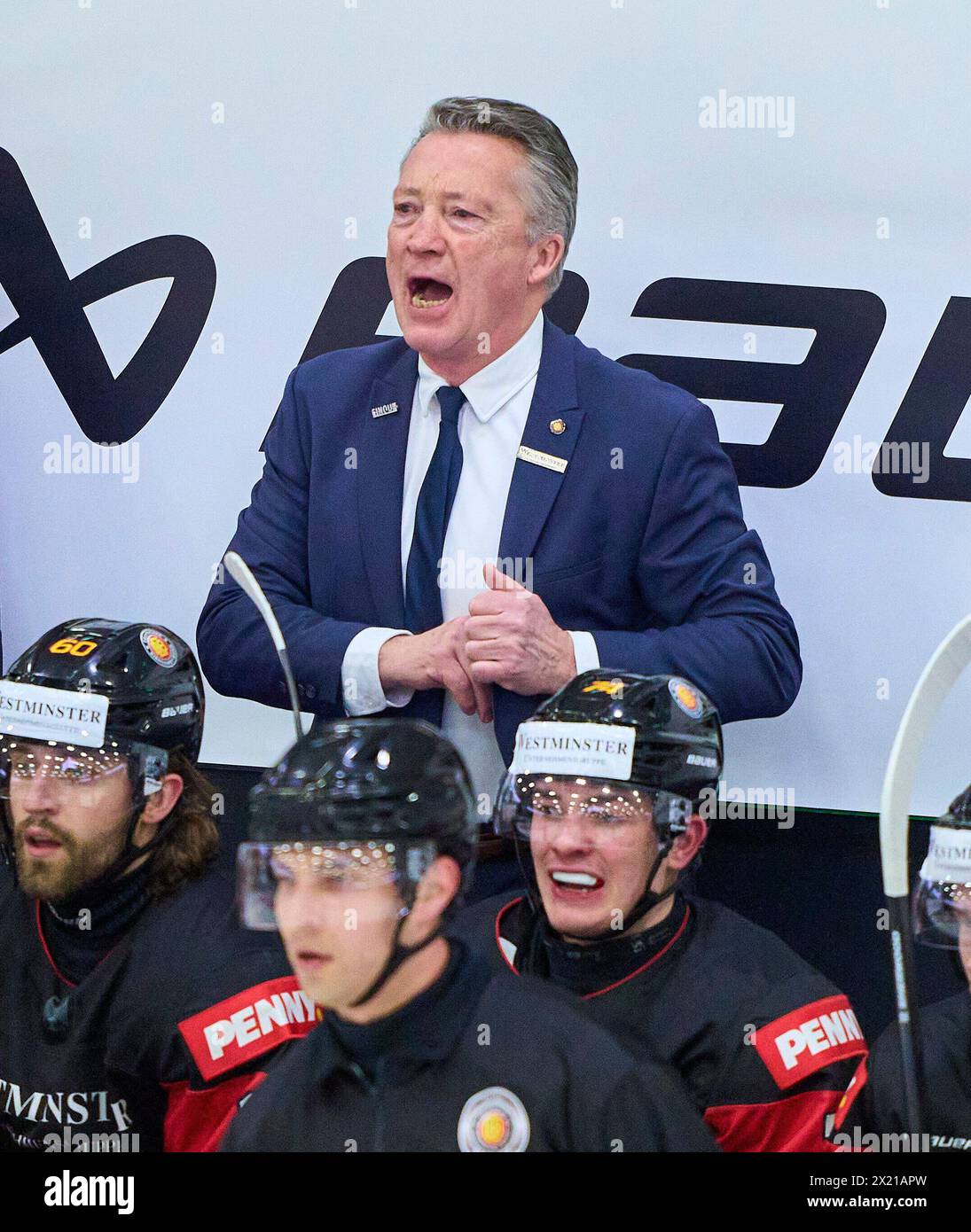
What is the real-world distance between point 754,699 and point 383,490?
2.56 ft

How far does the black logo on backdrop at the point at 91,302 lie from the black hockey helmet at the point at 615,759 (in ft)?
5.80

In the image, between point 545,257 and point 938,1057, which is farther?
point 545,257

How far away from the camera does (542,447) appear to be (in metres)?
3.24

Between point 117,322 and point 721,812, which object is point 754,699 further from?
point 117,322

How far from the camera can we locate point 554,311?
3996mm

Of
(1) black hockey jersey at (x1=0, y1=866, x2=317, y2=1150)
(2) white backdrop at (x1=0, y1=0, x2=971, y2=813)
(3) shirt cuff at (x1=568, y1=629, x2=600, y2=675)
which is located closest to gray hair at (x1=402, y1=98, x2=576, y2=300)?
(2) white backdrop at (x1=0, y1=0, x2=971, y2=813)

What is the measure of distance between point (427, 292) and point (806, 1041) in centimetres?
149

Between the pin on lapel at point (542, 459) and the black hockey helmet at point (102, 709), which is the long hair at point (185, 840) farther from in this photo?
the pin on lapel at point (542, 459)

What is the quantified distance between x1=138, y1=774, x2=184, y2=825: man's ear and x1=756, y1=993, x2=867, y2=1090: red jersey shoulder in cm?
108

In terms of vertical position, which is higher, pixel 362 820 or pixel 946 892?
pixel 362 820

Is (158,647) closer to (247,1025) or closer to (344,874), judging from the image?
(247,1025)

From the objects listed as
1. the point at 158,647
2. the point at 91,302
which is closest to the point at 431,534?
the point at 158,647
